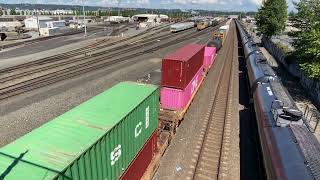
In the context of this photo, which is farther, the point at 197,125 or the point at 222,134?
the point at 197,125

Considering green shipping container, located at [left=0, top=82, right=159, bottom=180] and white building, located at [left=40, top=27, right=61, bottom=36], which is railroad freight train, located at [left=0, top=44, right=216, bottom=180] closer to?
green shipping container, located at [left=0, top=82, right=159, bottom=180]

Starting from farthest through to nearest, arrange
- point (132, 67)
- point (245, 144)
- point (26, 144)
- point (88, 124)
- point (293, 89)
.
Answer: point (132, 67) → point (293, 89) → point (245, 144) → point (88, 124) → point (26, 144)

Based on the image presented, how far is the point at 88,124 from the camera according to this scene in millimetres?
9945

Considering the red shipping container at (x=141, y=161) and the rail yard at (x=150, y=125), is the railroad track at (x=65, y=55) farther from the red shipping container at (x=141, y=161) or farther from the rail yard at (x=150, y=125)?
the red shipping container at (x=141, y=161)

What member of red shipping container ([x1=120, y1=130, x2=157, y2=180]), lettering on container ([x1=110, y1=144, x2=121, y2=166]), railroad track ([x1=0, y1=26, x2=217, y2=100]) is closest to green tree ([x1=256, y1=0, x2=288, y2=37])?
railroad track ([x1=0, y1=26, x2=217, y2=100])

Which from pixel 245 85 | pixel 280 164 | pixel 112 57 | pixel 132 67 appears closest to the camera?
pixel 280 164

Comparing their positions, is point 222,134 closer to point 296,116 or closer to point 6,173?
point 296,116

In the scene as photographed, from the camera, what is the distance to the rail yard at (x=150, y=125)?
8.75 m

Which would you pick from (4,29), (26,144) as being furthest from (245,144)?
(4,29)

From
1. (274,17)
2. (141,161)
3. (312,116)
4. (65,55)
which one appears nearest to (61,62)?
(65,55)

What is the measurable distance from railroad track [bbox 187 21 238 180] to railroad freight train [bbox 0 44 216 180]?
2979 mm

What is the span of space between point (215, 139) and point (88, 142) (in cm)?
1270

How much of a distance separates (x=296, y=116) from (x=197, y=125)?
8.61 m

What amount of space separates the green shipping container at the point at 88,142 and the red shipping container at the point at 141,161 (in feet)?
1.28
